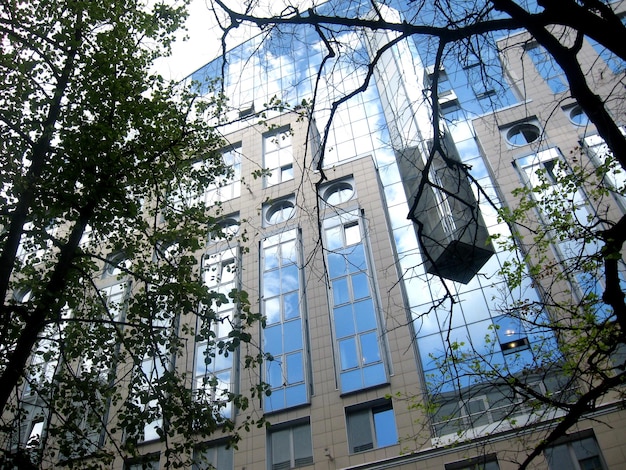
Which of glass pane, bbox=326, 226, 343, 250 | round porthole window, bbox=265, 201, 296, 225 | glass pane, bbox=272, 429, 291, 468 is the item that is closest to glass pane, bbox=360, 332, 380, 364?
glass pane, bbox=272, 429, 291, 468

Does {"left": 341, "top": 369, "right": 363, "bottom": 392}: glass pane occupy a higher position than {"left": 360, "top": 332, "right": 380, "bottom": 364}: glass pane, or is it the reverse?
{"left": 360, "top": 332, "right": 380, "bottom": 364}: glass pane

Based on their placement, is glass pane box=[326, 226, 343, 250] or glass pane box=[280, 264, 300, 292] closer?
glass pane box=[280, 264, 300, 292]

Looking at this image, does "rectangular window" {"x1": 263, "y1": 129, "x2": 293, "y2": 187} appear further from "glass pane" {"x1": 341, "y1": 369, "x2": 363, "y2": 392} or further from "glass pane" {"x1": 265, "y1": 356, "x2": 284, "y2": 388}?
"glass pane" {"x1": 341, "y1": 369, "x2": 363, "y2": 392}

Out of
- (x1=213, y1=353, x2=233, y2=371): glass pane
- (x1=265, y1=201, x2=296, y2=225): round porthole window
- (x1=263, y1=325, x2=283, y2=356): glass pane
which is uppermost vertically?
(x1=265, y1=201, x2=296, y2=225): round porthole window

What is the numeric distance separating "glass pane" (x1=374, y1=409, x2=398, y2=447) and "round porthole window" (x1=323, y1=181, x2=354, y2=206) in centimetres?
1073

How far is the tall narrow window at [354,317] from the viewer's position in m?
21.1

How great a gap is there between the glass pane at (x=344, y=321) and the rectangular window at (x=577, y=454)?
26.8 ft

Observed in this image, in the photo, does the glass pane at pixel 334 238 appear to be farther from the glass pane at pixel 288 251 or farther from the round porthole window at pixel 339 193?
the round porthole window at pixel 339 193

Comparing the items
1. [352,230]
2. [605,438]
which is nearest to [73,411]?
[605,438]

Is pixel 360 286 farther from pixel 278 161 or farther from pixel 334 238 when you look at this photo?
pixel 278 161

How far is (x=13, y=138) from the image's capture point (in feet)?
32.0

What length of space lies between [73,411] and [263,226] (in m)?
18.0

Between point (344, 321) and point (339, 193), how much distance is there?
7.64 metres

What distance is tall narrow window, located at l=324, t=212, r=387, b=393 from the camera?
2111 cm
